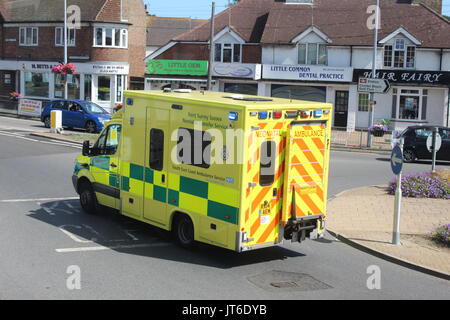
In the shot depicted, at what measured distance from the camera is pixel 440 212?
51.7 ft

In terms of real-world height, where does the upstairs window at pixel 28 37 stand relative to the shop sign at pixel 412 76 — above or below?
above

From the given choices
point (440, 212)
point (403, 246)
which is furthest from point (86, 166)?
point (440, 212)

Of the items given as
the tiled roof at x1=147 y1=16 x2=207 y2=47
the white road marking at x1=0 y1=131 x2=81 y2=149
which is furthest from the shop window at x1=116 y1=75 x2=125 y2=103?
the tiled roof at x1=147 y1=16 x2=207 y2=47

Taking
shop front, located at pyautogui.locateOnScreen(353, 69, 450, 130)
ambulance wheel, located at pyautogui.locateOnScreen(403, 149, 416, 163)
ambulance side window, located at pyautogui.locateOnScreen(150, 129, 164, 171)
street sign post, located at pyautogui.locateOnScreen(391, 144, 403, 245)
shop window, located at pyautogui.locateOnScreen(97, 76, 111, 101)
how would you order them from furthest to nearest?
shop window, located at pyautogui.locateOnScreen(97, 76, 111, 101), shop front, located at pyautogui.locateOnScreen(353, 69, 450, 130), ambulance wheel, located at pyautogui.locateOnScreen(403, 149, 416, 163), street sign post, located at pyautogui.locateOnScreen(391, 144, 403, 245), ambulance side window, located at pyautogui.locateOnScreen(150, 129, 164, 171)

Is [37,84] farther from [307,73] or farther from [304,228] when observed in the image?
[304,228]

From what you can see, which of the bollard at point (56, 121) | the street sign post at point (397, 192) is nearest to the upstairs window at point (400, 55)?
the bollard at point (56, 121)

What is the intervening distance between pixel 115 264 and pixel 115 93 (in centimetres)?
3755

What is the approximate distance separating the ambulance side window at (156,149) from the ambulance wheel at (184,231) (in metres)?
1.01

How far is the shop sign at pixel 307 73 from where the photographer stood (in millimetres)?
39844

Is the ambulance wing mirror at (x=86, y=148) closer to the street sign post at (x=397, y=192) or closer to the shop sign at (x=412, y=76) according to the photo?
the street sign post at (x=397, y=192)

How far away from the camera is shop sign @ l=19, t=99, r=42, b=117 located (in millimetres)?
40625

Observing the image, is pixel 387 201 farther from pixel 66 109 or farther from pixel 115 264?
pixel 66 109

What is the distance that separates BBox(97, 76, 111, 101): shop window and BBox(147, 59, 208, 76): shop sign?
3.64m

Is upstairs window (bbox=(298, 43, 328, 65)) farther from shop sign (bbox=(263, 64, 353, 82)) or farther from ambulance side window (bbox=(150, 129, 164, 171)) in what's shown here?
ambulance side window (bbox=(150, 129, 164, 171))
